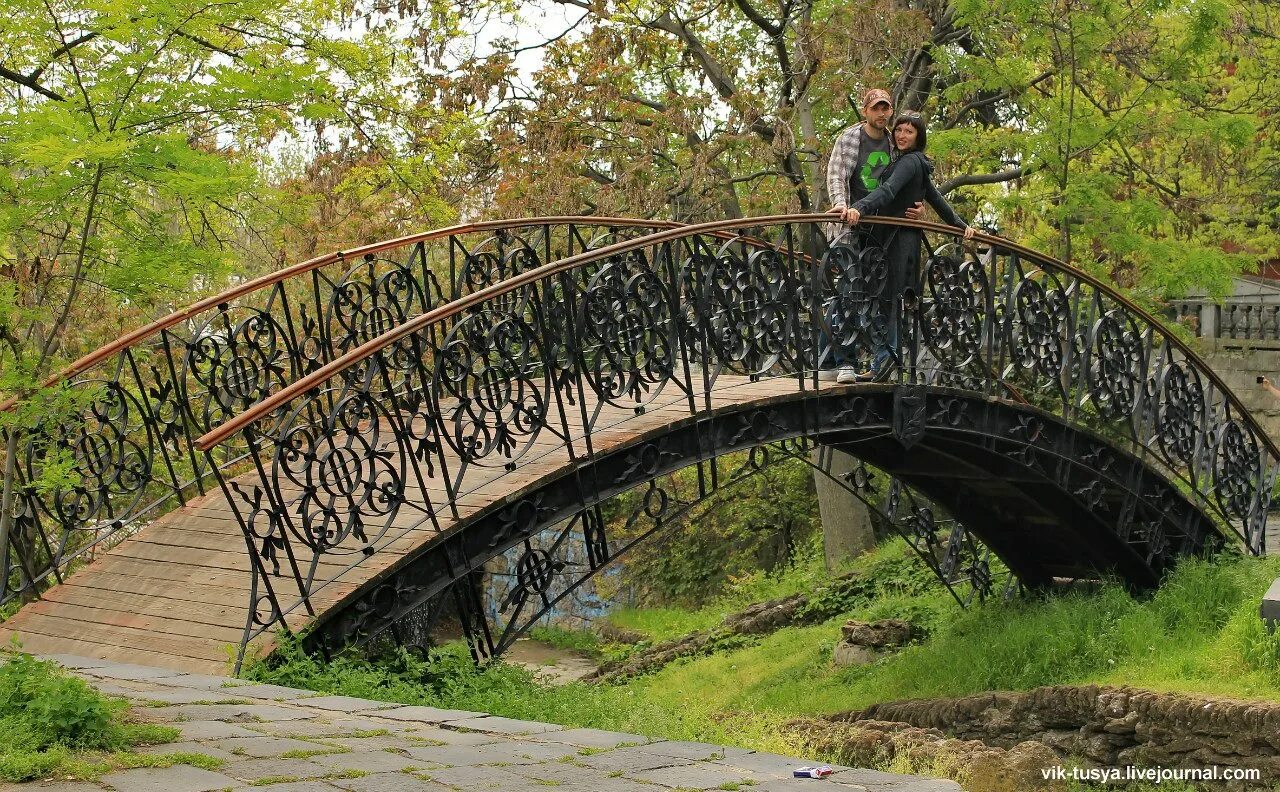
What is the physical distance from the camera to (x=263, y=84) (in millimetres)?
8148

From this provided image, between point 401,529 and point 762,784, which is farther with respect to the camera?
point 401,529

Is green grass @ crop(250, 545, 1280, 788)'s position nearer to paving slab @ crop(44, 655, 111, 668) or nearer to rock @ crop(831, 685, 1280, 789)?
rock @ crop(831, 685, 1280, 789)

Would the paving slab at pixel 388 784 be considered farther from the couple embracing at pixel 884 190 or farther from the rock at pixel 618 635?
the rock at pixel 618 635

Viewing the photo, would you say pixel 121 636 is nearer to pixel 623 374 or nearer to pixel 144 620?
pixel 144 620

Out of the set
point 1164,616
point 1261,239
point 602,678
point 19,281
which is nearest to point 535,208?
point 602,678

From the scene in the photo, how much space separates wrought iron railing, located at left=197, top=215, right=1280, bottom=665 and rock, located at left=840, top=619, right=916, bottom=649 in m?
3.06

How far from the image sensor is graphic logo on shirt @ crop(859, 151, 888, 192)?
33.8ft

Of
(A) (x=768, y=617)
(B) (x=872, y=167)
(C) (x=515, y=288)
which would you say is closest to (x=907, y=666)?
(A) (x=768, y=617)

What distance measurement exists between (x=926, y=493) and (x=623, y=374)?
507 cm

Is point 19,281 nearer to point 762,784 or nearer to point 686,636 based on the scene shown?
point 762,784

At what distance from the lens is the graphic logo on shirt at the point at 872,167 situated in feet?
33.8

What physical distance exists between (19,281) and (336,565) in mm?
2299

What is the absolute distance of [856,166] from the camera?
1028 cm

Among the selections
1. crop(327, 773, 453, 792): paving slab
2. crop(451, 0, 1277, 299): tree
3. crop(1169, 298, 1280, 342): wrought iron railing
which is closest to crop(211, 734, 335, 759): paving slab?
crop(327, 773, 453, 792): paving slab
